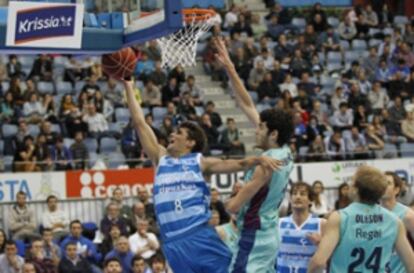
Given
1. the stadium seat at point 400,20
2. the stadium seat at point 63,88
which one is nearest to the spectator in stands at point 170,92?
the stadium seat at point 63,88

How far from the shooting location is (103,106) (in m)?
21.7

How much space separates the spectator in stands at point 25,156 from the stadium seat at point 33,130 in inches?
23.4

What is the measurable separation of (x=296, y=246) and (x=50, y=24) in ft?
9.99

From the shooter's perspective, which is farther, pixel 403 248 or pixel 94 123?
pixel 94 123

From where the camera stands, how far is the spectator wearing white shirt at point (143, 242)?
17.5 metres

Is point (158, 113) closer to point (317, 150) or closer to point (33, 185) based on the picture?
point (317, 150)

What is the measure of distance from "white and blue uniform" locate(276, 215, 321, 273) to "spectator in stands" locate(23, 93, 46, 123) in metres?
10.0

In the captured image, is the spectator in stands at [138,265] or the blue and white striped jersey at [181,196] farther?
the spectator in stands at [138,265]

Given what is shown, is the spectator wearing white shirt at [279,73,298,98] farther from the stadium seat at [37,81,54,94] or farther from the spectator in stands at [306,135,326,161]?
the stadium seat at [37,81,54,94]

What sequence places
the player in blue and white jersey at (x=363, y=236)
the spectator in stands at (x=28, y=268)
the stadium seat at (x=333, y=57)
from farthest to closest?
the stadium seat at (x=333, y=57), the spectator in stands at (x=28, y=268), the player in blue and white jersey at (x=363, y=236)

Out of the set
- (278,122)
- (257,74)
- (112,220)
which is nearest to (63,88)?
(257,74)

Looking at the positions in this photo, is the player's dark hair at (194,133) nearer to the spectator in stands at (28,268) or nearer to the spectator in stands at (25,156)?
the spectator in stands at (28,268)

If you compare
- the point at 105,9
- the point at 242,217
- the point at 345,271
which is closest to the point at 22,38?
the point at 105,9

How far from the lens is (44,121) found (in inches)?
810
